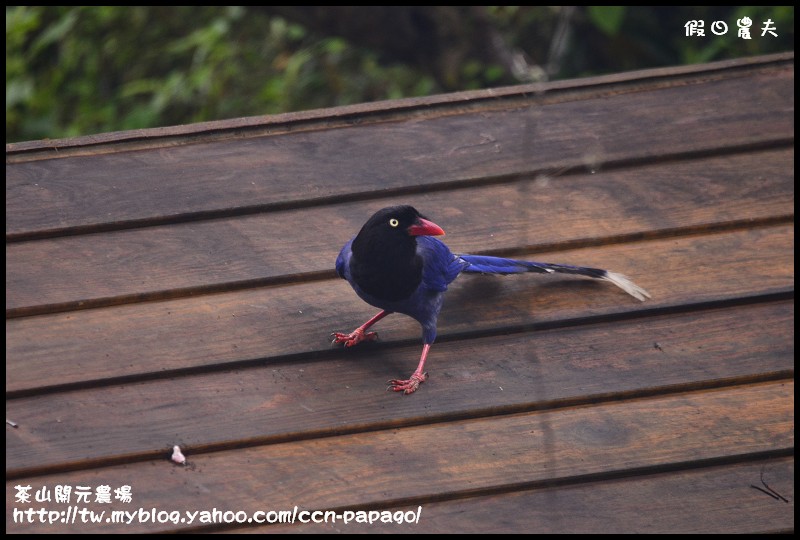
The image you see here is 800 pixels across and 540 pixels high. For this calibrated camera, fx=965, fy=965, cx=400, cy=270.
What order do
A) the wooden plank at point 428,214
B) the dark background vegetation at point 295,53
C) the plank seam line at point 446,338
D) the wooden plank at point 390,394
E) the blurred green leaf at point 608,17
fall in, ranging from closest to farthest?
the wooden plank at point 390,394 → the plank seam line at point 446,338 → the wooden plank at point 428,214 → the blurred green leaf at point 608,17 → the dark background vegetation at point 295,53

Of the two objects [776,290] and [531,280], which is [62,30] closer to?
[531,280]

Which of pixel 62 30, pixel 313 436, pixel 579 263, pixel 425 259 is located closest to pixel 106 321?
pixel 313 436

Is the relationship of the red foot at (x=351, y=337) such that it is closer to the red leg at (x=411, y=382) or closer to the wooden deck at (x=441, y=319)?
the wooden deck at (x=441, y=319)

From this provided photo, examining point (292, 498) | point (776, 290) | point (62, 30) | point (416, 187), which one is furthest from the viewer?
point (62, 30)

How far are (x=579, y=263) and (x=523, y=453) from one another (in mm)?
768

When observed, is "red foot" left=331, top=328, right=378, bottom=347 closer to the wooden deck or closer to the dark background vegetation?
the wooden deck

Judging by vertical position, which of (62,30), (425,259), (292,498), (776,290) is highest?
(62,30)

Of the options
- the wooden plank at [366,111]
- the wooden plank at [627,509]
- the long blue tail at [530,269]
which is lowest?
the wooden plank at [627,509]

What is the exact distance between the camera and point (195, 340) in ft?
8.62

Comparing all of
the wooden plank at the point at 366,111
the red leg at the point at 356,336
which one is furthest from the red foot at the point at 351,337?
the wooden plank at the point at 366,111

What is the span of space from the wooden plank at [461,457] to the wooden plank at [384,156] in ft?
3.25

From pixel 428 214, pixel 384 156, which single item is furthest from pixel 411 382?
pixel 384 156

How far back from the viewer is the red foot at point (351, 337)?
263cm

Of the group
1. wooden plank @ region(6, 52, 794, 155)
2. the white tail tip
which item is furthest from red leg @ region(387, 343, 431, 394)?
wooden plank @ region(6, 52, 794, 155)
